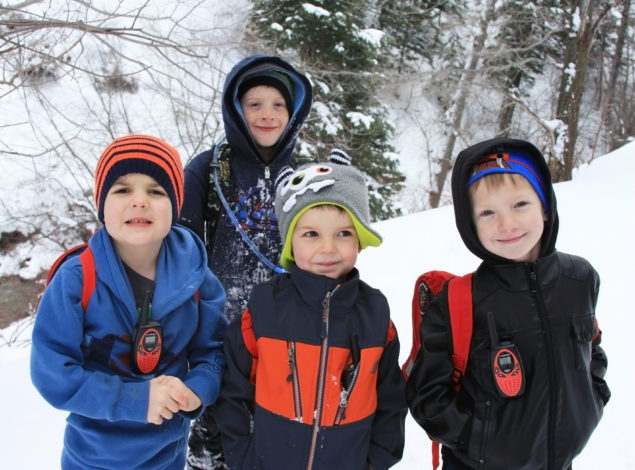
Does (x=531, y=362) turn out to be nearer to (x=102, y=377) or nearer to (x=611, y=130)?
(x=102, y=377)

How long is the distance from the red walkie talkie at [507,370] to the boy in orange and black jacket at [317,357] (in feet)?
1.01

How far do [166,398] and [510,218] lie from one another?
4.03 feet

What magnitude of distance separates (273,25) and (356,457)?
28.5 feet

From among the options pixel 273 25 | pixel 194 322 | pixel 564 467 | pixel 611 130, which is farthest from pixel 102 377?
pixel 611 130

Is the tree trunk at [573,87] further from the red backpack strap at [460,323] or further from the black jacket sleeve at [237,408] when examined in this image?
the black jacket sleeve at [237,408]

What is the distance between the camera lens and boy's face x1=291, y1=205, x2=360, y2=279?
146 centimetres

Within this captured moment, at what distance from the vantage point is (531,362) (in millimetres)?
1427

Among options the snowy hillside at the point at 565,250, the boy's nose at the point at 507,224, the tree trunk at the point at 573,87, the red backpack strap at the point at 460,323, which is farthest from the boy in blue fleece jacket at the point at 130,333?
the tree trunk at the point at 573,87

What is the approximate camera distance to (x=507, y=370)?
4.55ft

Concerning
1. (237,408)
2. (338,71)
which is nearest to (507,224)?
(237,408)

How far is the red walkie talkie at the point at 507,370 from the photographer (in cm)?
139

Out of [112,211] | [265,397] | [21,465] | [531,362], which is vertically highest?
[112,211]

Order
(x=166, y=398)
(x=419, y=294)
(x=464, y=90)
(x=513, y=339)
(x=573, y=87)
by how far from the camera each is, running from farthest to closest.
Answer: (x=464, y=90) → (x=573, y=87) → (x=419, y=294) → (x=513, y=339) → (x=166, y=398)

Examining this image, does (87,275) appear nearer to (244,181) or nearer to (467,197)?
(244,181)
